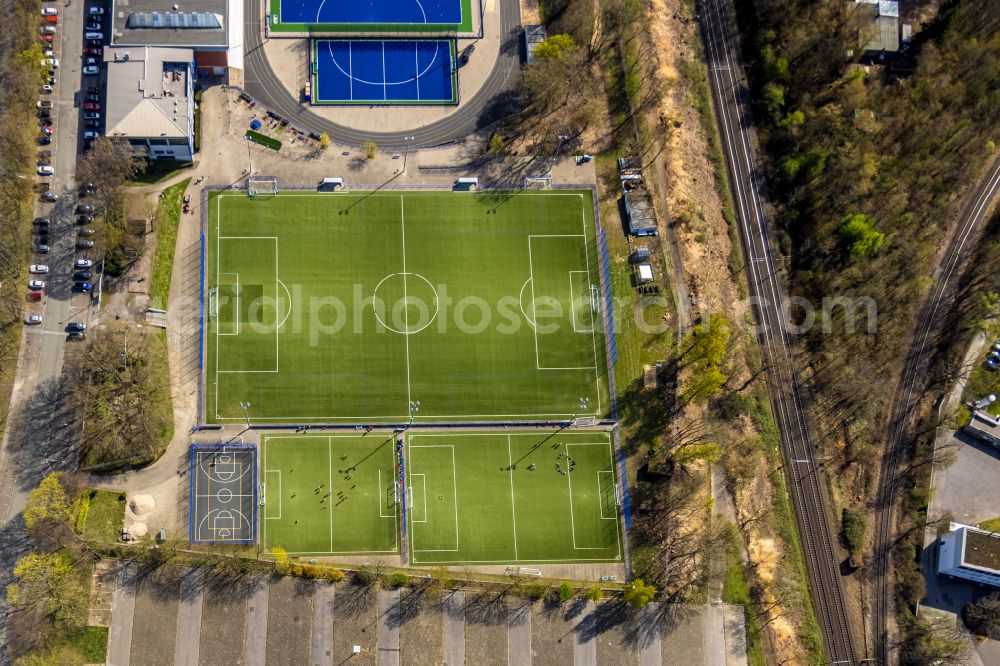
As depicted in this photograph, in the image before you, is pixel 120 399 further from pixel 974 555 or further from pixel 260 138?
pixel 974 555

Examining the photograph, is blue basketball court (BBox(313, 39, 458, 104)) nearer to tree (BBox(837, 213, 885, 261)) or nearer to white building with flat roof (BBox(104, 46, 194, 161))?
white building with flat roof (BBox(104, 46, 194, 161))

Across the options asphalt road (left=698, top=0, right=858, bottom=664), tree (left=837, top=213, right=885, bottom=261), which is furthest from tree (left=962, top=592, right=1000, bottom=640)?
tree (left=837, top=213, right=885, bottom=261)

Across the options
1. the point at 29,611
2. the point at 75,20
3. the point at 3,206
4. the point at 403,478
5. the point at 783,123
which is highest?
the point at 75,20

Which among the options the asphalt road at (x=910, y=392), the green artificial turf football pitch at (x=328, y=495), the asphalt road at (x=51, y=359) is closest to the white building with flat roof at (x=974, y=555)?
the asphalt road at (x=910, y=392)

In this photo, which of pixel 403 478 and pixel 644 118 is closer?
pixel 403 478

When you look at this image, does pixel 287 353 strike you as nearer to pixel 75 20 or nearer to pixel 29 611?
pixel 29 611

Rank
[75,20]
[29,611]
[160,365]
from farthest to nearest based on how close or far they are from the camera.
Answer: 1. [75,20]
2. [160,365]
3. [29,611]

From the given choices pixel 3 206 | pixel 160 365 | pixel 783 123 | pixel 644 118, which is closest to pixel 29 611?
pixel 160 365
